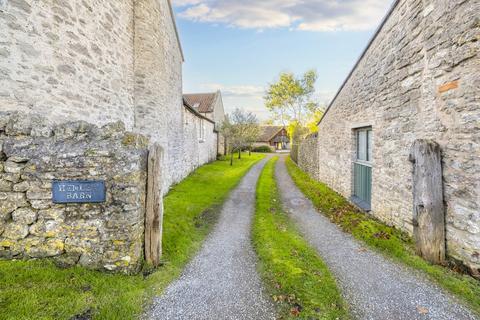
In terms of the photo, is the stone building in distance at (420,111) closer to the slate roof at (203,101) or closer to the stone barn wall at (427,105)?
the stone barn wall at (427,105)

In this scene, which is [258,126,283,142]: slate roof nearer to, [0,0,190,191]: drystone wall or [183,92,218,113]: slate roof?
[183,92,218,113]: slate roof

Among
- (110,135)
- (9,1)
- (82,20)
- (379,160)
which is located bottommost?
(379,160)

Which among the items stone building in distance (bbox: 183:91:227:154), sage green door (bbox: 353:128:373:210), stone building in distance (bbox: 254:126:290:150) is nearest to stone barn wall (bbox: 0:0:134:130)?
sage green door (bbox: 353:128:373:210)

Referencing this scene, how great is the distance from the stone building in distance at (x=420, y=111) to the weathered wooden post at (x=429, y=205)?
0.39 ft

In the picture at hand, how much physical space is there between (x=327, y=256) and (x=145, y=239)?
3.63 m

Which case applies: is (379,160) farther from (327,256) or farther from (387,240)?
(327,256)

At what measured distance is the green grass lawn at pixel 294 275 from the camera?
10.5ft

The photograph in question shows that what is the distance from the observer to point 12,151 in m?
3.73

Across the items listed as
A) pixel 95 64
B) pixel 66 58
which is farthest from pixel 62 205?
Result: pixel 95 64

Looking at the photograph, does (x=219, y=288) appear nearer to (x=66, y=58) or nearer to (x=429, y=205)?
(x=429, y=205)

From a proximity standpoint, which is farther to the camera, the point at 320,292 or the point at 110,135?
the point at 110,135

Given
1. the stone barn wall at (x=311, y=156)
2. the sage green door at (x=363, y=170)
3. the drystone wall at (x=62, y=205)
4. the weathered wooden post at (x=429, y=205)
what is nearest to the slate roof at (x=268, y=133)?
the stone barn wall at (x=311, y=156)

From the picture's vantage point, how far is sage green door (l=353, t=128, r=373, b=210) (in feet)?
25.5

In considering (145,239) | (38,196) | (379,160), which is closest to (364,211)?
(379,160)
